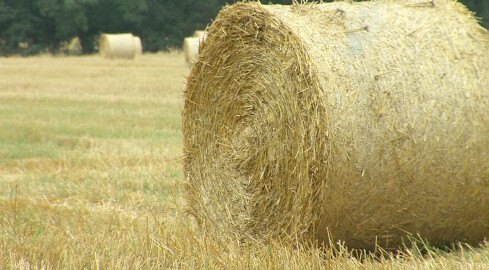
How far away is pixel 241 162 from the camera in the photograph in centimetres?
493

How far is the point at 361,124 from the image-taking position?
4078 mm

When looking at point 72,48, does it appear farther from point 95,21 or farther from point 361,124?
point 361,124

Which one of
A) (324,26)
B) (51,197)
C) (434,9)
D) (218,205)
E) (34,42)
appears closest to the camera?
(324,26)

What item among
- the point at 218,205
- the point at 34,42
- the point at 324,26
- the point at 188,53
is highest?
the point at 324,26

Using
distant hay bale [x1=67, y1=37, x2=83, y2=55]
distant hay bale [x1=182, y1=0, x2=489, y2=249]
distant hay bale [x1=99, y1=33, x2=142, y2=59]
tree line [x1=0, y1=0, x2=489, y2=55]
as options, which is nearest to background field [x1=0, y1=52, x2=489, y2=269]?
distant hay bale [x1=182, y1=0, x2=489, y2=249]

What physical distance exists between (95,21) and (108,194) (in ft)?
107

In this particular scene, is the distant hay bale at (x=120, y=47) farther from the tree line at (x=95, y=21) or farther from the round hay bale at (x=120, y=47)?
the tree line at (x=95, y=21)

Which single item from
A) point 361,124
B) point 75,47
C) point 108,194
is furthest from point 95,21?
point 361,124

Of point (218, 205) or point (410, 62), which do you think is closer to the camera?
point (410, 62)

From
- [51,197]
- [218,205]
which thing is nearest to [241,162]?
[218,205]

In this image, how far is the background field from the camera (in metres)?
3.55

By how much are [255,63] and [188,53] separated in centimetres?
1852

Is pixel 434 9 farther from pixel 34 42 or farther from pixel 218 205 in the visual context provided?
pixel 34 42

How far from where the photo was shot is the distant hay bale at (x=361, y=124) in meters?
4.09
